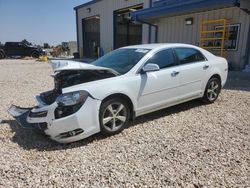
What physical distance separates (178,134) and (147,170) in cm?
118

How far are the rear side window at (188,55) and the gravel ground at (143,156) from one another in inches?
46.4

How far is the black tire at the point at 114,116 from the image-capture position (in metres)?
3.40

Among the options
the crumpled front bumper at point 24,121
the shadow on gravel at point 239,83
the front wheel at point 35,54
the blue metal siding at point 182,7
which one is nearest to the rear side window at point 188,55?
the shadow on gravel at point 239,83

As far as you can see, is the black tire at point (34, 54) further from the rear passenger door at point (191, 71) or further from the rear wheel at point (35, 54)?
the rear passenger door at point (191, 71)

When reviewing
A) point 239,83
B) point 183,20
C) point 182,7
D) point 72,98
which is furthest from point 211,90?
A: point 183,20

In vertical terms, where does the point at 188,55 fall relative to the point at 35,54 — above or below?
above

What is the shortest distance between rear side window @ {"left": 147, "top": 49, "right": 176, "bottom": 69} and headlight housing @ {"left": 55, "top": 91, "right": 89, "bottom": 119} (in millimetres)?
1513

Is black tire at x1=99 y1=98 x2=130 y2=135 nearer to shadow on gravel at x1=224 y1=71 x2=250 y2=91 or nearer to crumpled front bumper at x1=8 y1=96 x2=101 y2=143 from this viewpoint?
crumpled front bumper at x1=8 y1=96 x2=101 y2=143

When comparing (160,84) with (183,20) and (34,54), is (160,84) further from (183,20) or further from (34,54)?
(34,54)

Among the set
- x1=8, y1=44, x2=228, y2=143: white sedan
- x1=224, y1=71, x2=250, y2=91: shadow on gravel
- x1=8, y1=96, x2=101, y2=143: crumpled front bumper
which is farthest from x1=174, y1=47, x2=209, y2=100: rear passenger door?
x1=224, y1=71, x2=250, y2=91: shadow on gravel

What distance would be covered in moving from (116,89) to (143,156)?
1108 millimetres

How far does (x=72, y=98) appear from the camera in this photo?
3162mm

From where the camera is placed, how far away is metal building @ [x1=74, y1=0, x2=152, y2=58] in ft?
58.2

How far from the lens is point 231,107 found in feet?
16.3
